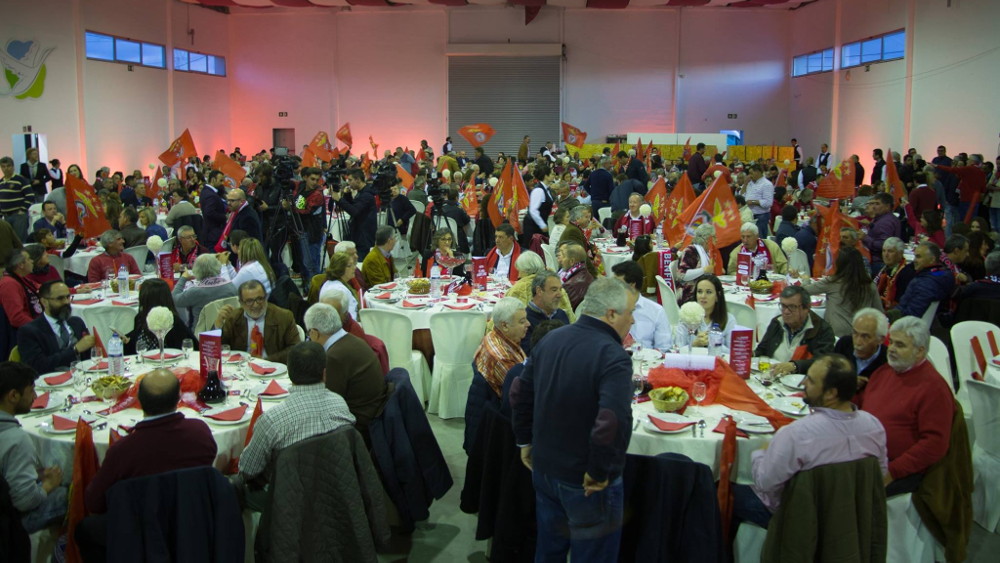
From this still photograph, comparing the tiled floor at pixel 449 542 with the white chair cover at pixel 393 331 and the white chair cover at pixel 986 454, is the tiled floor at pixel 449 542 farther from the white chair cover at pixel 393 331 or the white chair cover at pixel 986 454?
the white chair cover at pixel 393 331

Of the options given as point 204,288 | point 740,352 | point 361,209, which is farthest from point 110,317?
point 740,352

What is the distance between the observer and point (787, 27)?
24.1 metres

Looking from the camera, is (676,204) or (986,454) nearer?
(986,454)

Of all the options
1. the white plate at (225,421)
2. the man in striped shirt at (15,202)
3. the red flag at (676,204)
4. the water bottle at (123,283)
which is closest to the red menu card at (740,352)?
the white plate at (225,421)

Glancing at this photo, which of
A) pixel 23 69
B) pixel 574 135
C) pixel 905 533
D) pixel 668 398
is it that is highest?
pixel 23 69

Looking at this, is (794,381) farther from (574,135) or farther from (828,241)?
(574,135)

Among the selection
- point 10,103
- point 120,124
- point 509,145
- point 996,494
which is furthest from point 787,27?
point 996,494

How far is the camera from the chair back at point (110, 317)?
6391mm

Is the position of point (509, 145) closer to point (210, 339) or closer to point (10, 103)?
point (10, 103)

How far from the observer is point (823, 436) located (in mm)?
3094

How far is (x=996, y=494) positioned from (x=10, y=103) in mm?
17288

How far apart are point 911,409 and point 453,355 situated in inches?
126

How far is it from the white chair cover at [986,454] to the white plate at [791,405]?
3.07ft

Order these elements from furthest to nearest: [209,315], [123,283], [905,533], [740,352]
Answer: [123,283] < [209,315] < [740,352] < [905,533]
